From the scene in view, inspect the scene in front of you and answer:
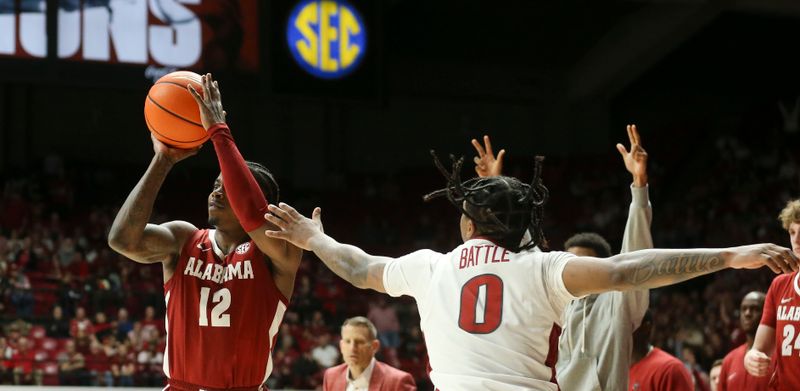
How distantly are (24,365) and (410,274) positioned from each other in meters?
8.40

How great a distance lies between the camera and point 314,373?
11477 millimetres

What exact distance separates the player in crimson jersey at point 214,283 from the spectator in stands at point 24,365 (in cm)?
676

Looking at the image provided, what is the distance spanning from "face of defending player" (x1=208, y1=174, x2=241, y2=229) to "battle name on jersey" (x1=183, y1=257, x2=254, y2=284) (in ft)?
0.58

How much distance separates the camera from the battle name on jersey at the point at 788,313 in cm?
480

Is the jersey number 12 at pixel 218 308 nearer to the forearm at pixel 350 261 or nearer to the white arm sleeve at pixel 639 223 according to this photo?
the forearm at pixel 350 261

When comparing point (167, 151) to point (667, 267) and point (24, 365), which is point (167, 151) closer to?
point (667, 267)

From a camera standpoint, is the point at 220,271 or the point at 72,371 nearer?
the point at 220,271

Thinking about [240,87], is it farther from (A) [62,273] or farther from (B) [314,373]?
(A) [62,273]

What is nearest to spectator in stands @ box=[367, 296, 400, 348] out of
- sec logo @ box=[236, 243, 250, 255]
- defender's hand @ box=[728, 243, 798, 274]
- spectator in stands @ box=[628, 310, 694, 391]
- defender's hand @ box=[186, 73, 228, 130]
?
spectator in stands @ box=[628, 310, 694, 391]

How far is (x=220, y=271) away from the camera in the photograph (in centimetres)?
416

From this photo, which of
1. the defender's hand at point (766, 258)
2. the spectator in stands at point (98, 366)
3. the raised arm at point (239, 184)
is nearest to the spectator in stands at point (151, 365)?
the spectator in stands at point (98, 366)

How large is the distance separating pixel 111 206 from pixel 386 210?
4.76 metres

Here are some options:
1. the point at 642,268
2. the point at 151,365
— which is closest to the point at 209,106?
the point at 642,268

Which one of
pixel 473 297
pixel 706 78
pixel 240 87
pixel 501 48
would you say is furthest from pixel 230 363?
pixel 706 78
